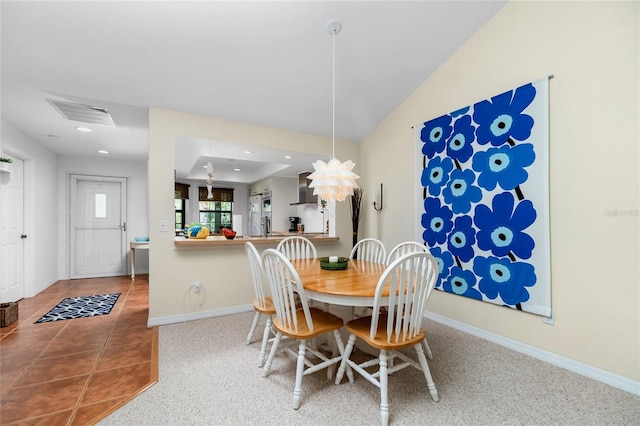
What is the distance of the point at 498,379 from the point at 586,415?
1.54 feet

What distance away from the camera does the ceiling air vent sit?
9.89 ft

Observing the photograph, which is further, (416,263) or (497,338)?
(497,338)

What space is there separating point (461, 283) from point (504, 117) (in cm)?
167

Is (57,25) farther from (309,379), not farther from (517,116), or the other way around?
(517,116)

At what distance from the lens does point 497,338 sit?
2.64 m

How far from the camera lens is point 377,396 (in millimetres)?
1841

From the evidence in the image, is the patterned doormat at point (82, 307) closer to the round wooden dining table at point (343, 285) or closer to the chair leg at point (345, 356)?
the round wooden dining table at point (343, 285)

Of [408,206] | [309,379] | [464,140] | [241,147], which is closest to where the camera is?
[309,379]

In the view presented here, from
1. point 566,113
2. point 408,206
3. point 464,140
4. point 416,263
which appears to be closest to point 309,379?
point 416,263

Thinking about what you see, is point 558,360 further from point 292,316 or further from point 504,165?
point 292,316

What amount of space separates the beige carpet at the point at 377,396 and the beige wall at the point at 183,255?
2.75 ft

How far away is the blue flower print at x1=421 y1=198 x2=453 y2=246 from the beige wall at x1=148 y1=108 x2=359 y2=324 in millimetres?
2125

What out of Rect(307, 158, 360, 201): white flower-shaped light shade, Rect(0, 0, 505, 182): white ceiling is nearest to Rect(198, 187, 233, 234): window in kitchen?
Rect(0, 0, 505, 182): white ceiling

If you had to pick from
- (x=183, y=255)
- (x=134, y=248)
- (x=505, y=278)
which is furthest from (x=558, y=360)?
(x=134, y=248)
